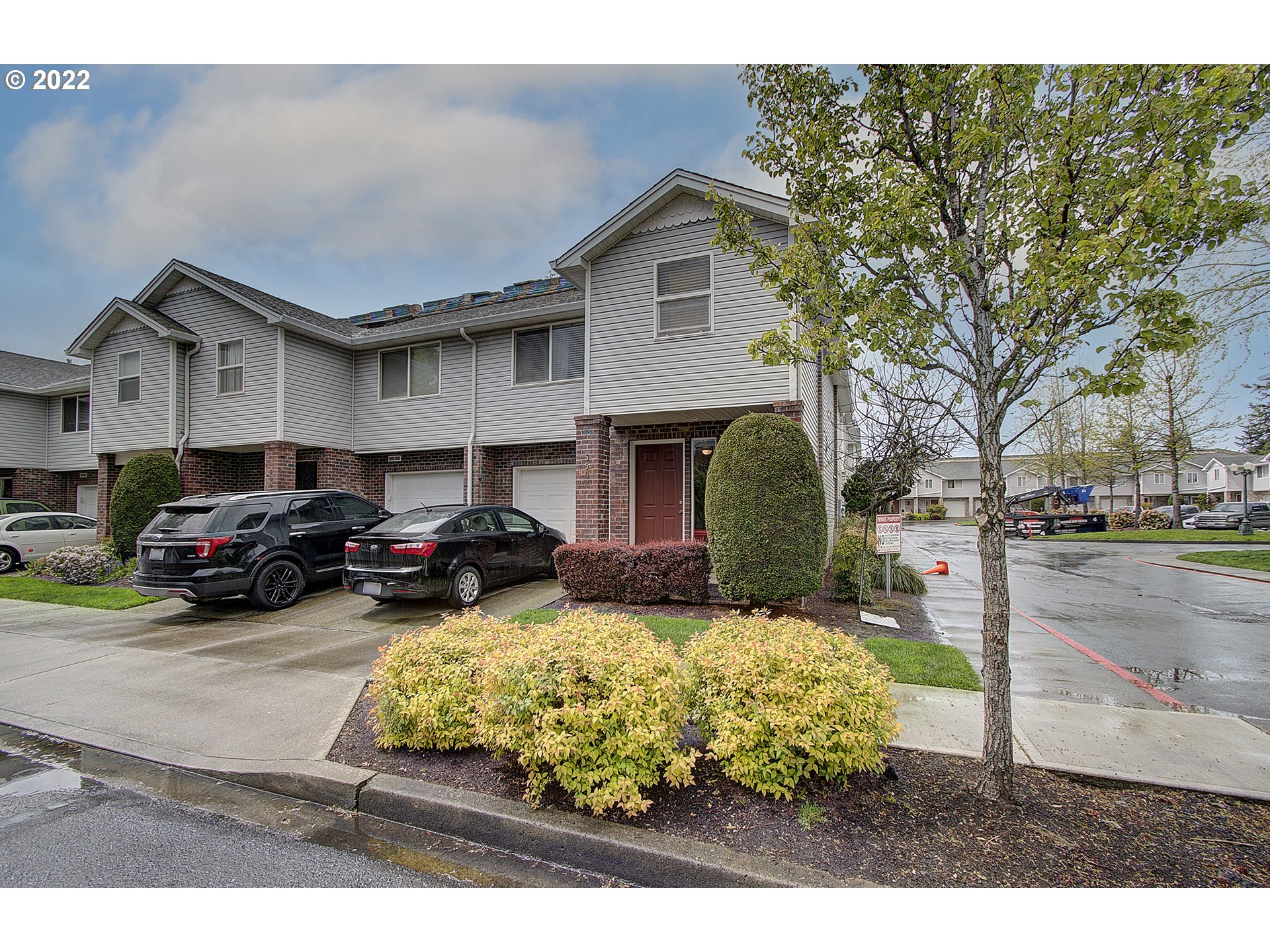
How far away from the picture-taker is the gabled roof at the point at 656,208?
899 centimetres

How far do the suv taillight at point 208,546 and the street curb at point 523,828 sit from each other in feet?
17.8

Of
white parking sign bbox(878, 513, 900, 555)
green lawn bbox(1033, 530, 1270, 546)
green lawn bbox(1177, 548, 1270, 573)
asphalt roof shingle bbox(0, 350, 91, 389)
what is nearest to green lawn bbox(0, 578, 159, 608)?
asphalt roof shingle bbox(0, 350, 91, 389)

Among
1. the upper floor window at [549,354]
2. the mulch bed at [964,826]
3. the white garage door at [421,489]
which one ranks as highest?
the upper floor window at [549,354]

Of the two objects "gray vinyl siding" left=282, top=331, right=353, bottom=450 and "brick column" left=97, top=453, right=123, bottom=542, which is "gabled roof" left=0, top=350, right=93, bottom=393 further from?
"gray vinyl siding" left=282, top=331, right=353, bottom=450

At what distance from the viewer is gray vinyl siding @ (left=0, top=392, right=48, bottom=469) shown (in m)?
18.5

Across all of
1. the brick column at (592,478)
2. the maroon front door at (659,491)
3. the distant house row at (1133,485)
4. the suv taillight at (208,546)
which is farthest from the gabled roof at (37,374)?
the distant house row at (1133,485)

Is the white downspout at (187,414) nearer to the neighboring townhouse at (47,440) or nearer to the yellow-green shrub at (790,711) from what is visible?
the neighboring townhouse at (47,440)

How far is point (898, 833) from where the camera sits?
2.72m

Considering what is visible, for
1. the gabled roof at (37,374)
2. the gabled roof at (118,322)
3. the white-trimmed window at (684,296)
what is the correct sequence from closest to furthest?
the white-trimmed window at (684,296) < the gabled roof at (118,322) < the gabled roof at (37,374)

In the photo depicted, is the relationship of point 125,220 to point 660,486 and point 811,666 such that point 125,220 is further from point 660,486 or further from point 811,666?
point 811,666

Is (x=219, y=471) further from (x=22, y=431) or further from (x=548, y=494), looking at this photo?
(x=22, y=431)

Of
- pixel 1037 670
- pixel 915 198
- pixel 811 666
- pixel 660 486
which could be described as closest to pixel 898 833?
pixel 811 666

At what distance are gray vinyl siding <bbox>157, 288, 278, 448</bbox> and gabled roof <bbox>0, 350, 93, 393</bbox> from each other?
593 cm

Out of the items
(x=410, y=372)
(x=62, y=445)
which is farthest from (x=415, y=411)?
(x=62, y=445)
